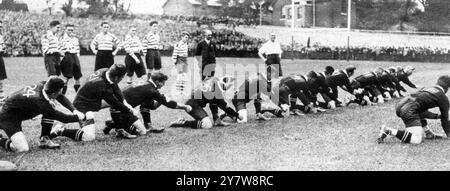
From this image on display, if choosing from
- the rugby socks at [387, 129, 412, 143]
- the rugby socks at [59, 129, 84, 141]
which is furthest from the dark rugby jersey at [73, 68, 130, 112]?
the rugby socks at [387, 129, 412, 143]

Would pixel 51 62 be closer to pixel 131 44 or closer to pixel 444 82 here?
pixel 131 44

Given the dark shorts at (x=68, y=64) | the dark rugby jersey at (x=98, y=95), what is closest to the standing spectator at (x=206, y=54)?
the dark shorts at (x=68, y=64)

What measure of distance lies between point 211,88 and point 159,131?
1.35 metres

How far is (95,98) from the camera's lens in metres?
8.12

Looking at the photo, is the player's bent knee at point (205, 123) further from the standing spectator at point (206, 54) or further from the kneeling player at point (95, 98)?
the standing spectator at point (206, 54)

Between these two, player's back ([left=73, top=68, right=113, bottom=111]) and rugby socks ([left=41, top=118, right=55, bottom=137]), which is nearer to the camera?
rugby socks ([left=41, top=118, right=55, bottom=137])

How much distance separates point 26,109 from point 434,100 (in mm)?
6199

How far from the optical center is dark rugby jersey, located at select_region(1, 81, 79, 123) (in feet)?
23.4

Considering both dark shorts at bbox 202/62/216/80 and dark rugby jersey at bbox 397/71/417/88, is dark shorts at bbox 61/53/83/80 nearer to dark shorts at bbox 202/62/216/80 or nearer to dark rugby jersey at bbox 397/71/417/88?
dark shorts at bbox 202/62/216/80

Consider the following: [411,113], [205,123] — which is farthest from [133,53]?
[411,113]

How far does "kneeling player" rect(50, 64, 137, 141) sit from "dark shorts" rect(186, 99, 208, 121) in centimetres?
158

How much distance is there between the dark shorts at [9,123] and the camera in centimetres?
716
